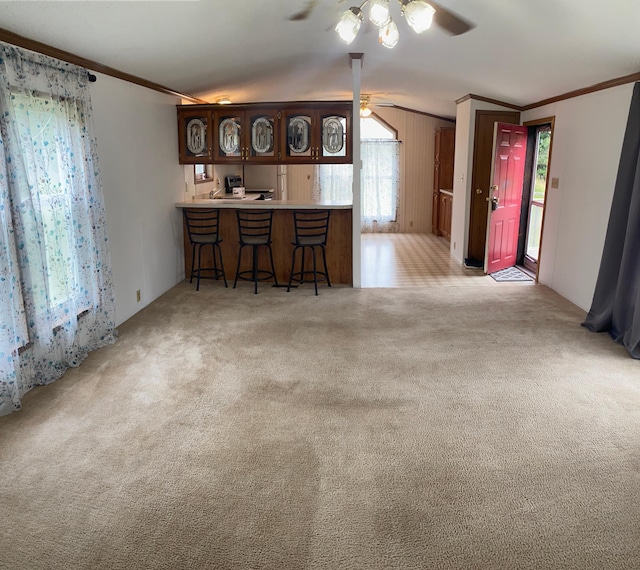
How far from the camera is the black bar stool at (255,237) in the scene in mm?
5719

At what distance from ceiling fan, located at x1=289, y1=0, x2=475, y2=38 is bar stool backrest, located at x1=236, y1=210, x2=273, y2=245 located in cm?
234

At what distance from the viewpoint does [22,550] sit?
1966 mm

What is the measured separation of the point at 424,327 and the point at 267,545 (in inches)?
112

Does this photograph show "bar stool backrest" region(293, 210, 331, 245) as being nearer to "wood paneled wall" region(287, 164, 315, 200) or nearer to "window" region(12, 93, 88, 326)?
"window" region(12, 93, 88, 326)

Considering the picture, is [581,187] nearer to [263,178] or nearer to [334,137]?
[334,137]

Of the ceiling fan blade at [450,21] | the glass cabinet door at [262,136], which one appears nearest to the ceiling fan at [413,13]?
the ceiling fan blade at [450,21]

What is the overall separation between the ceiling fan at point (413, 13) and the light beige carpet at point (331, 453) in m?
2.31

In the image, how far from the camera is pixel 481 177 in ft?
22.5

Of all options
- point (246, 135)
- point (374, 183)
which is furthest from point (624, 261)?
point (374, 183)

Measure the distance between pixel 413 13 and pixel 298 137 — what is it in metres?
2.92

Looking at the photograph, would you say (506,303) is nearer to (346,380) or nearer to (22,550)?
(346,380)

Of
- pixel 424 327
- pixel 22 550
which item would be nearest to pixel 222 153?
pixel 424 327

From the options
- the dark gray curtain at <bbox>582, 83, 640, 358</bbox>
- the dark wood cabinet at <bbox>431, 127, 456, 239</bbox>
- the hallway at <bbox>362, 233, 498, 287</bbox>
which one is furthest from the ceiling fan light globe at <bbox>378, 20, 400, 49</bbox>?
the dark wood cabinet at <bbox>431, 127, 456, 239</bbox>

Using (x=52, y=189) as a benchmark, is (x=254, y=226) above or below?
below
